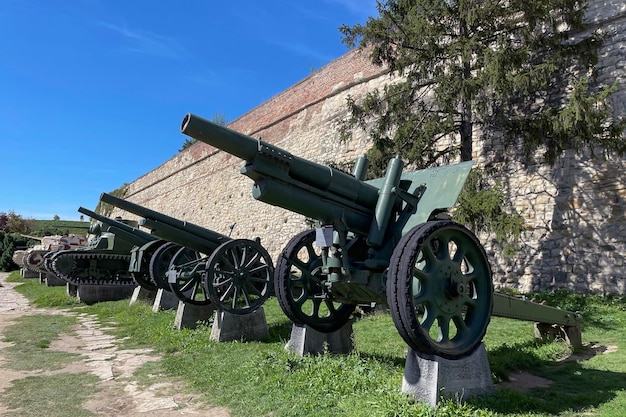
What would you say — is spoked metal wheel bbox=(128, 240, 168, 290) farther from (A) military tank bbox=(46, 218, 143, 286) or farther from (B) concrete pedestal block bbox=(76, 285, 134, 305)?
(B) concrete pedestal block bbox=(76, 285, 134, 305)

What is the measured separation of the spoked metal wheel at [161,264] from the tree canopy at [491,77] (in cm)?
468

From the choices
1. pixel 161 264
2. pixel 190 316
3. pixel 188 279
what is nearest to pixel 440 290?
pixel 190 316

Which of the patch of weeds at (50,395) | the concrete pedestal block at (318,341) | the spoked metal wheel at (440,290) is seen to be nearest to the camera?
the spoked metal wheel at (440,290)

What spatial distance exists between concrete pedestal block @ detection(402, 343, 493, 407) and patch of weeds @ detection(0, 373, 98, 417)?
8.90 ft

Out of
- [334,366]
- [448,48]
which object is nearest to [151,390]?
[334,366]

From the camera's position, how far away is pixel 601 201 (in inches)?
358

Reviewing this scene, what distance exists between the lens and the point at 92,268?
42.4 feet

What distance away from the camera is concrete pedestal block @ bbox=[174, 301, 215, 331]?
26.2 ft

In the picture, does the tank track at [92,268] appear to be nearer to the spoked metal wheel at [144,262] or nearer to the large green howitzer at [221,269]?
the spoked metal wheel at [144,262]

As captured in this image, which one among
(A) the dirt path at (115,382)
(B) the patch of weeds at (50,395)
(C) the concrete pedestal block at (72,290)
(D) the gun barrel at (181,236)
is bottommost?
(B) the patch of weeds at (50,395)

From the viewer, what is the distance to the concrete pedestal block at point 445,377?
363cm

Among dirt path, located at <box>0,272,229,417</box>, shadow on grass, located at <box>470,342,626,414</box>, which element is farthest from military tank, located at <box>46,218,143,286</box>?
shadow on grass, located at <box>470,342,626,414</box>

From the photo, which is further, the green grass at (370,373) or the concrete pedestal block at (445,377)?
the green grass at (370,373)

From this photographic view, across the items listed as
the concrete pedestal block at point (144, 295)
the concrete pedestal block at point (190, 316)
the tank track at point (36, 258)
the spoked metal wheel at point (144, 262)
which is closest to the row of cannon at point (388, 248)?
the concrete pedestal block at point (190, 316)
